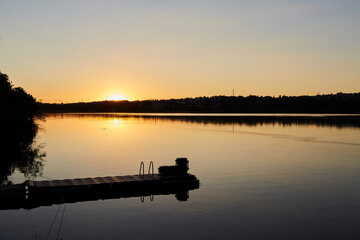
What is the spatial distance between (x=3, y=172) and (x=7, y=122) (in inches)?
1730

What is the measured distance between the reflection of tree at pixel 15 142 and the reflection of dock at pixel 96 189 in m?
9.30

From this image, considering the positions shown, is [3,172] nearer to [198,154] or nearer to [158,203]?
[158,203]

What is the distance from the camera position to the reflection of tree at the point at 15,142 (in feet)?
152

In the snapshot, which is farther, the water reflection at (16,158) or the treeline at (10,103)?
the treeline at (10,103)

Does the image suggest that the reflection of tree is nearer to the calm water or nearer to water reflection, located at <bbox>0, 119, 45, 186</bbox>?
water reflection, located at <bbox>0, 119, 45, 186</bbox>

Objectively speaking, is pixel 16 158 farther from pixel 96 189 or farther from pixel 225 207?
pixel 225 207

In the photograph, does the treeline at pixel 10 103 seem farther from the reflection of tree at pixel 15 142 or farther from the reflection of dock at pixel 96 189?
the reflection of dock at pixel 96 189

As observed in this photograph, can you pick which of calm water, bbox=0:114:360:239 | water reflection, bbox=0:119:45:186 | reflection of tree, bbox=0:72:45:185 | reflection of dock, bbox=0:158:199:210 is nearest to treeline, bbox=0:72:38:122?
reflection of tree, bbox=0:72:45:185

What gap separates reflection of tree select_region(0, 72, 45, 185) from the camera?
152 ft

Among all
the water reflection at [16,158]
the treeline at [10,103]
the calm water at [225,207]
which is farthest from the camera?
the treeline at [10,103]

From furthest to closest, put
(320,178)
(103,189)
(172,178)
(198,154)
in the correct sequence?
(198,154) < (320,178) < (172,178) < (103,189)

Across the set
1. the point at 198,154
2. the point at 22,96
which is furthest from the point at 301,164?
the point at 22,96

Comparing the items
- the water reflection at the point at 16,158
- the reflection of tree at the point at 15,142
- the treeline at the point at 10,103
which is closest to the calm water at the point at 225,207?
the water reflection at the point at 16,158

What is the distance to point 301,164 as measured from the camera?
167ft
